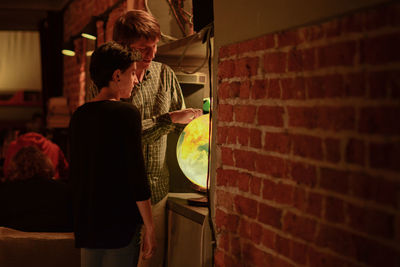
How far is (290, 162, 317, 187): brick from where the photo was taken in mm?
1162

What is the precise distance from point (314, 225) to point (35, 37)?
8.52 m

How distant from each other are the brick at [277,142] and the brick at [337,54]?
9.7 inches

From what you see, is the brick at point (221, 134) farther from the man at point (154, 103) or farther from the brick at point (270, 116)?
→ the man at point (154, 103)

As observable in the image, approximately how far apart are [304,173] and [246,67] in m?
0.46

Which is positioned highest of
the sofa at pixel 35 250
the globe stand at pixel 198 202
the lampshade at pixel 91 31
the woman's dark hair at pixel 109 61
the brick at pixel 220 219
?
the lampshade at pixel 91 31

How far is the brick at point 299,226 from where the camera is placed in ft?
3.84

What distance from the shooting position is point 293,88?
124 centimetres

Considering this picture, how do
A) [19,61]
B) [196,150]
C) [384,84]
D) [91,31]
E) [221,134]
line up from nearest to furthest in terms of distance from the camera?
[384,84] < [221,134] < [196,150] < [91,31] < [19,61]

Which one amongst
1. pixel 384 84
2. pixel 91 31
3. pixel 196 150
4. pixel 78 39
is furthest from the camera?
pixel 78 39

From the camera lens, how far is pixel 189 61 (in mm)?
2471

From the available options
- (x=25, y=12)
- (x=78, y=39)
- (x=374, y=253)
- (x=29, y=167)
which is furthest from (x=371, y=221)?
(x=25, y=12)

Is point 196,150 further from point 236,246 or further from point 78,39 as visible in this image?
point 78,39


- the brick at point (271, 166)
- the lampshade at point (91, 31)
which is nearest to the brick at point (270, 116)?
the brick at point (271, 166)

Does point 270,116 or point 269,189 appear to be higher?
point 270,116
